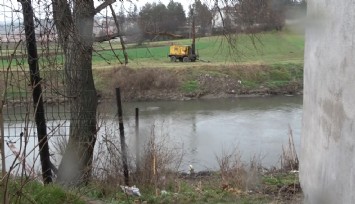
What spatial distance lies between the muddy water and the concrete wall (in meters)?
3.28

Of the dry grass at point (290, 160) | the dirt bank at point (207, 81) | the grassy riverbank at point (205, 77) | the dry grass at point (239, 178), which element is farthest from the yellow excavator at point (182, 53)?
the dry grass at point (239, 178)

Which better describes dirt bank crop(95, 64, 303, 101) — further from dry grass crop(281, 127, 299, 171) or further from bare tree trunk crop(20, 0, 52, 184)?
bare tree trunk crop(20, 0, 52, 184)

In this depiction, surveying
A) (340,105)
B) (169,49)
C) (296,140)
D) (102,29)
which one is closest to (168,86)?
(169,49)

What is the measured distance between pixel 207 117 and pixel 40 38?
17.4 m

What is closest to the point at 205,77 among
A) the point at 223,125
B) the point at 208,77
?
the point at 208,77

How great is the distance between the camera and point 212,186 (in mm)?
7742

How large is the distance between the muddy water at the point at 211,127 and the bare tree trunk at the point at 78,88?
27 cm

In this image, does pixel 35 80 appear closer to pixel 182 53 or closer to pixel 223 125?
pixel 223 125

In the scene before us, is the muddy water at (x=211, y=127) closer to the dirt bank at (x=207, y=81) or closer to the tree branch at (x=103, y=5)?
the dirt bank at (x=207, y=81)

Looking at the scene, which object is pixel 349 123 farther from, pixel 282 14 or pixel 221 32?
pixel 221 32

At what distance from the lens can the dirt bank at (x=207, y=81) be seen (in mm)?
27619

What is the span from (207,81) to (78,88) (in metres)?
24.4

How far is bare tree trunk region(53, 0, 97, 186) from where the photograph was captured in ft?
15.6

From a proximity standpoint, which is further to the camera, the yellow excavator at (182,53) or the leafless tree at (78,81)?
the yellow excavator at (182,53)
